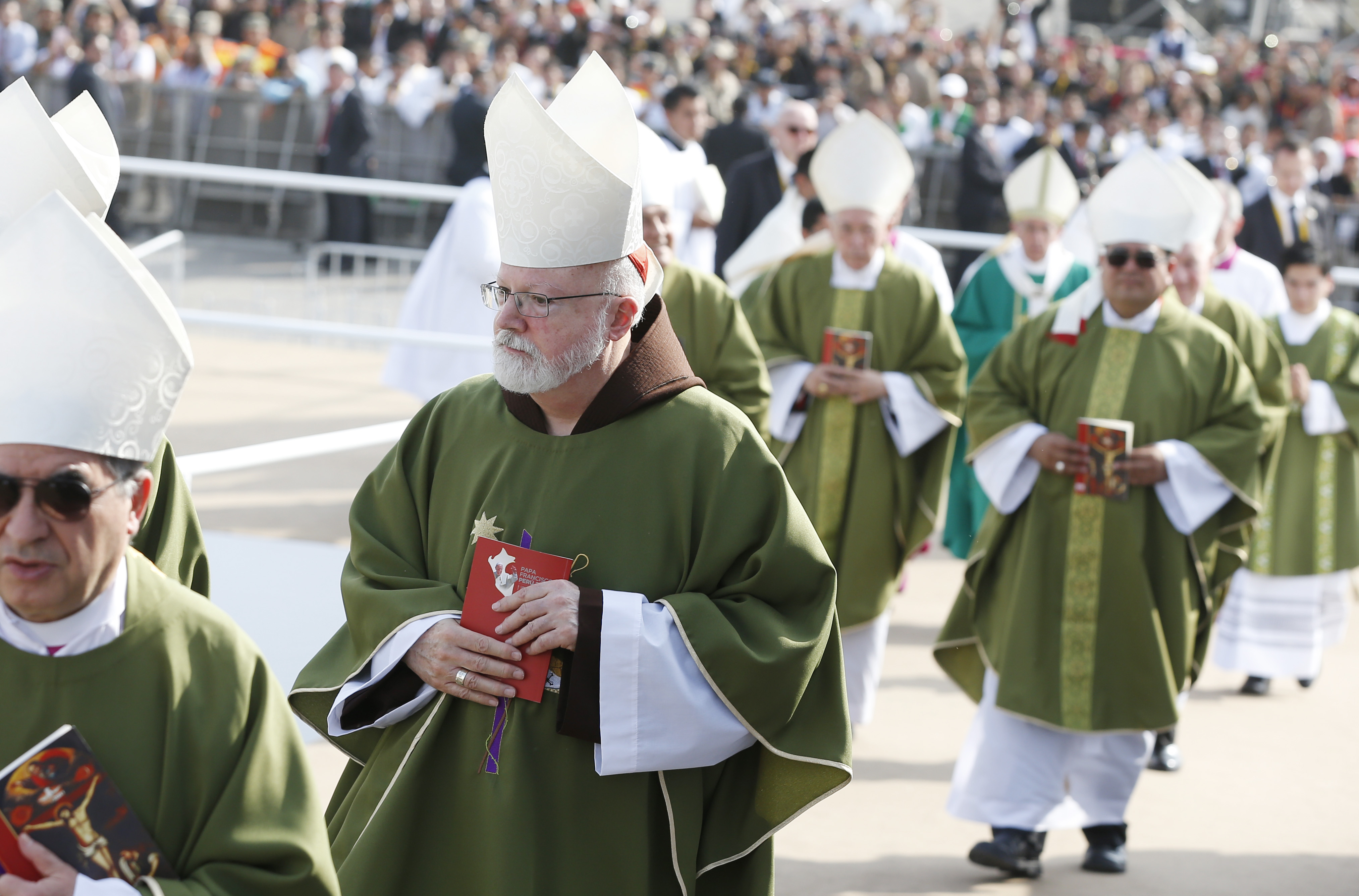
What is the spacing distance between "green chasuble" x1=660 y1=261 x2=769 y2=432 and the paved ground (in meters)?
1.39

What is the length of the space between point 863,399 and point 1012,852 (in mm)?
1860

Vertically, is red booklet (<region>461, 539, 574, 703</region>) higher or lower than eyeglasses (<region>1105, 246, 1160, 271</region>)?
lower

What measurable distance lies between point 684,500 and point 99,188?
1.31 meters

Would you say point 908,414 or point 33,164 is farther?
point 908,414

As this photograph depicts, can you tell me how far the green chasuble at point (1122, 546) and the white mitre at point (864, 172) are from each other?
1.47 m

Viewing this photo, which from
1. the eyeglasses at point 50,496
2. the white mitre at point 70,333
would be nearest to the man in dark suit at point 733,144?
the white mitre at point 70,333

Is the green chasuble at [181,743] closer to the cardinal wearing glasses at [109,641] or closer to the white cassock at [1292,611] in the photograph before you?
the cardinal wearing glasses at [109,641]

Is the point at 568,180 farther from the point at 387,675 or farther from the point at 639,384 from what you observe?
the point at 387,675

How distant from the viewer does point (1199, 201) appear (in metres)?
5.73

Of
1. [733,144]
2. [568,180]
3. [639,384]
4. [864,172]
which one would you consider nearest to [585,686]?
[639,384]

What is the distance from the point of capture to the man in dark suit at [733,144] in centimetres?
1238

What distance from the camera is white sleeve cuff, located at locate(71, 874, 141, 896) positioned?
6.69 feet

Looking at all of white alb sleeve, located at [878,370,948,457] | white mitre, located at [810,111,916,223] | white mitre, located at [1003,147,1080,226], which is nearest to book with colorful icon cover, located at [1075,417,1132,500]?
white alb sleeve, located at [878,370,948,457]

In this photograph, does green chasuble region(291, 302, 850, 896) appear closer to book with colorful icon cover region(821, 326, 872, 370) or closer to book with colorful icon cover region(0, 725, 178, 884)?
book with colorful icon cover region(0, 725, 178, 884)
